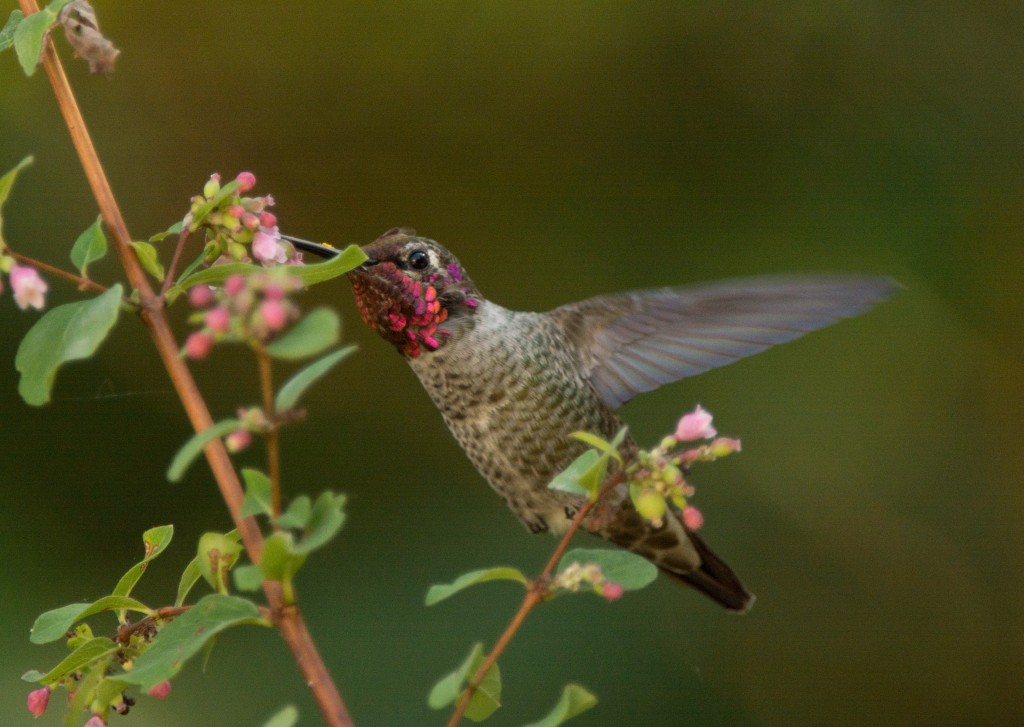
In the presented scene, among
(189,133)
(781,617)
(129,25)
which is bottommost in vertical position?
(781,617)

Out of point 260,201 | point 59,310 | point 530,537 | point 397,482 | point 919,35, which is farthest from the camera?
point 919,35

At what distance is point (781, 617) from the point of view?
166 inches

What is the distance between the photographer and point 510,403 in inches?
95.3

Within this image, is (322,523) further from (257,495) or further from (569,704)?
(569,704)

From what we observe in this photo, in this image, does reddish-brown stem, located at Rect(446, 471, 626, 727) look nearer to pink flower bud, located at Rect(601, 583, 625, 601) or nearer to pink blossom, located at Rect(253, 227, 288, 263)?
pink flower bud, located at Rect(601, 583, 625, 601)

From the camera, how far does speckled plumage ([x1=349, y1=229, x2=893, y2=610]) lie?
2307 mm

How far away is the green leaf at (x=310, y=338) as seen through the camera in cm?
101

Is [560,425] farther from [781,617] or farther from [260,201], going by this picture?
[781,617]

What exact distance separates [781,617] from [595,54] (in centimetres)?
221

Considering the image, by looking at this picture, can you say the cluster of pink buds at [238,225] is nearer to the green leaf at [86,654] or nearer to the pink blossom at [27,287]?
the pink blossom at [27,287]

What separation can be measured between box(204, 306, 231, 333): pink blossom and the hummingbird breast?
1351 millimetres

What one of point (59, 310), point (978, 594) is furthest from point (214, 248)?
point (978, 594)

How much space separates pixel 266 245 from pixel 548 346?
1.17 meters

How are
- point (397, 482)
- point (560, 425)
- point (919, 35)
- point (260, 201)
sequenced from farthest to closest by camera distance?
point (919, 35)
point (397, 482)
point (560, 425)
point (260, 201)
